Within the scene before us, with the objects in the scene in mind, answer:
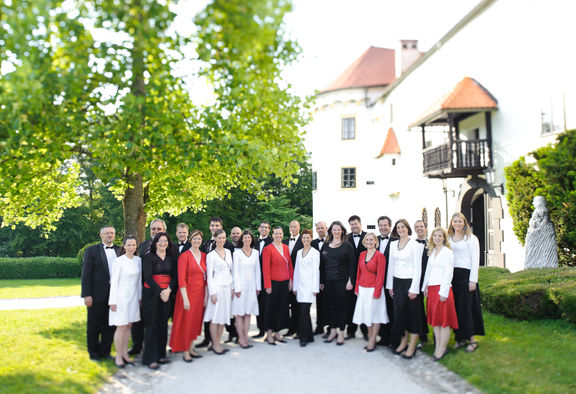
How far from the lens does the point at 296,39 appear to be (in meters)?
9.43

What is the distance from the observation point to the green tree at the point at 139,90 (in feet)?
23.2

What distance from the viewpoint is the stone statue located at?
43.7 ft

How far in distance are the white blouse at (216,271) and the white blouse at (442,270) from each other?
3.10 meters

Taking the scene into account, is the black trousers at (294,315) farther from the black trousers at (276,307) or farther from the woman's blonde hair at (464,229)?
the woman's blonde hair at (464,229)

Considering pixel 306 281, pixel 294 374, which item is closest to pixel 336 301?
pixel 306 281

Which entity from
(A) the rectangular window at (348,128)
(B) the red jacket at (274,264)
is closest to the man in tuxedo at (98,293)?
(B) the red jacket at (274,264)

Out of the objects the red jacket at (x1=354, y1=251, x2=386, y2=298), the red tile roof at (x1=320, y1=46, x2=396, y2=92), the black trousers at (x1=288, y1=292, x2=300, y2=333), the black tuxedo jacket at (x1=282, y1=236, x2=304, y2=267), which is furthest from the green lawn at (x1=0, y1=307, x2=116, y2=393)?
the red tile roof at (x1=320, y1=46, x2=396, y2=92)

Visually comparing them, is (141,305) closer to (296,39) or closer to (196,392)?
(196,392)

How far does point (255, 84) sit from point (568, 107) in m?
10.4

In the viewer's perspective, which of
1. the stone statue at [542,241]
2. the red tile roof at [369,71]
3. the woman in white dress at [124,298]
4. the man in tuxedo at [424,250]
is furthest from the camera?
the red tile roof at [369,71]

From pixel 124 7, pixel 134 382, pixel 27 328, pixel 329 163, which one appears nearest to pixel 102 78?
pixel 124 7

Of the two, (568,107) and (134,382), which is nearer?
(134,382)

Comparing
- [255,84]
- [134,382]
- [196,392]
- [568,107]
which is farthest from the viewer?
[568,107]

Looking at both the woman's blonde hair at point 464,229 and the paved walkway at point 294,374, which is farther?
the woman's blonde hair at point 464,229
